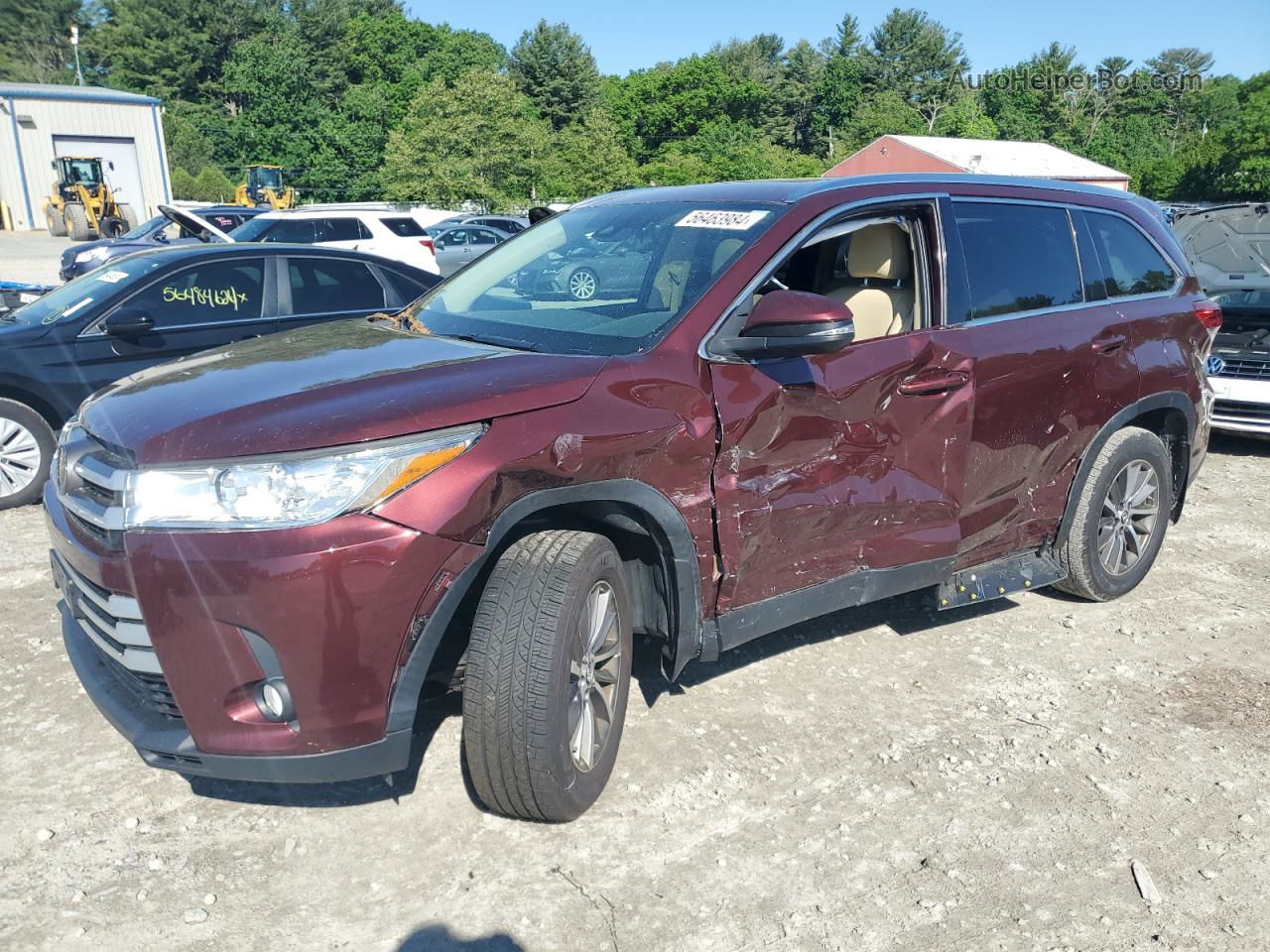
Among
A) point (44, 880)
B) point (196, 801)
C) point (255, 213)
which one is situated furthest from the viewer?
point (255, 213)

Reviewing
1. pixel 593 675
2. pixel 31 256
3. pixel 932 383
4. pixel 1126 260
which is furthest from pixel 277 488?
pixel 31 256

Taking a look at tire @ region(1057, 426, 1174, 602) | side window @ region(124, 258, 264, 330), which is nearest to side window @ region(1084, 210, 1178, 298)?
tire @ region(1057, 426, 1174, 602)

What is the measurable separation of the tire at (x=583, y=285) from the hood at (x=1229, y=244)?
6579mm

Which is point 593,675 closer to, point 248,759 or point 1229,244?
point 248,759

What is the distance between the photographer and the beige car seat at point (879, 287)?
12.6ft

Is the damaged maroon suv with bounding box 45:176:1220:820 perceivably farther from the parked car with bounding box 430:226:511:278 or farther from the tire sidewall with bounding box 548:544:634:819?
the parked car with bounding box 430:226:511:278

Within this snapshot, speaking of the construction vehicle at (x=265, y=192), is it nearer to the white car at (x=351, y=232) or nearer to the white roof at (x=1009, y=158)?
the white car at (x=351, y=232)

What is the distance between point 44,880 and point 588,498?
5.85ft

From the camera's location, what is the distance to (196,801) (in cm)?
312

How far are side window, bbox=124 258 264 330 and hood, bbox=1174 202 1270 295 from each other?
7.23 m


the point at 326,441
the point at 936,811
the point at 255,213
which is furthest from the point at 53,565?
the point at 255,213

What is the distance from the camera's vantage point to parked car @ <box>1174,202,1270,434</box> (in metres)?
7.49

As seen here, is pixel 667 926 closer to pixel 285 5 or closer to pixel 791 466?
pixel 791 466

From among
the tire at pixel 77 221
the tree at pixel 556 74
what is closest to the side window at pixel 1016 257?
the tire at pixel 77 221
